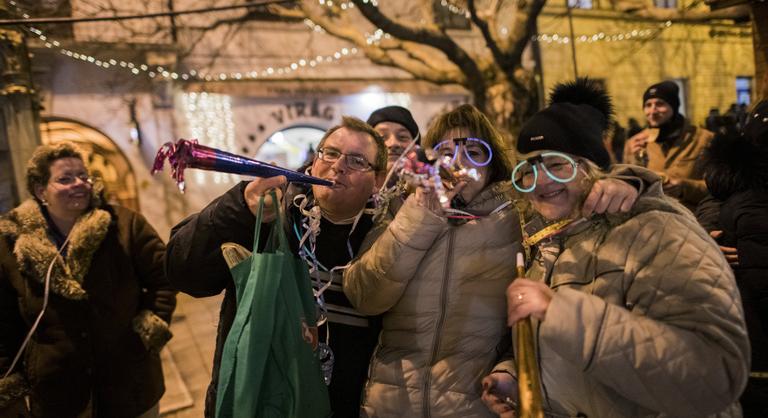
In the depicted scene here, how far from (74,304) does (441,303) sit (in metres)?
2.04

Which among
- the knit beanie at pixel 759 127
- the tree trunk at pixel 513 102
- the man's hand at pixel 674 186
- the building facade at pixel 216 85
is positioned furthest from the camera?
the building facade at pixel 216 85

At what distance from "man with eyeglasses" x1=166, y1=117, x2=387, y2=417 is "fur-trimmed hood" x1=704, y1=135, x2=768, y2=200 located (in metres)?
1.66

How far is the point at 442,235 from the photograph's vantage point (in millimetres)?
1809

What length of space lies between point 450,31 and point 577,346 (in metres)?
10.7

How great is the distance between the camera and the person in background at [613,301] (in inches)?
49.1

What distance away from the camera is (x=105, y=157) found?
8.91 m

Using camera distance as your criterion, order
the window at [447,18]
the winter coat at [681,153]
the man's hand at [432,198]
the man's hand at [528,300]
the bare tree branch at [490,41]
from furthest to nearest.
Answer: the window at [447,18]
the bare tree branch at [490,41]
the winter coat at [681,153]
the man's hand at [432,198]
the man's hand at [528,300]

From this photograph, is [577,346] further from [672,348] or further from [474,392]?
[474,392]

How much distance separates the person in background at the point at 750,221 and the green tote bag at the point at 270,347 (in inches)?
75.3

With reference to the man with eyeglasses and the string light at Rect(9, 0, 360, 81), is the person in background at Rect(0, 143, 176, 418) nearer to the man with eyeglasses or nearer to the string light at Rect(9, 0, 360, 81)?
the man with eyeglasses

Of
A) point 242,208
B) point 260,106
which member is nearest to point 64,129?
point 260,106

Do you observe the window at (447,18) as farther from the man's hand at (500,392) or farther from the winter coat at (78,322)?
the man's hand at (500,392)

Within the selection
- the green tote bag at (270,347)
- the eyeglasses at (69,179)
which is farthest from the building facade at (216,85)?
the green tote bag at (270,347)

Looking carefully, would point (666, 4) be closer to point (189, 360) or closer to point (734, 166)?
point (734, 166)
